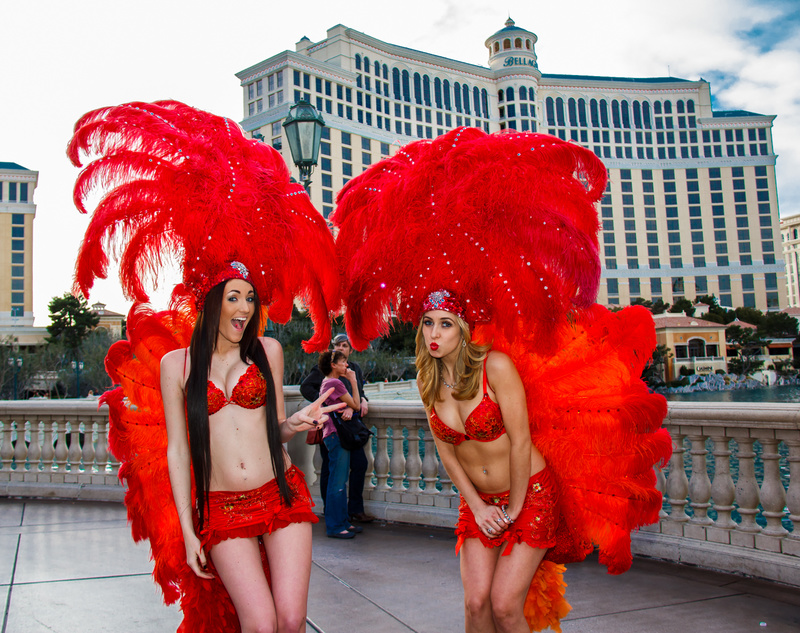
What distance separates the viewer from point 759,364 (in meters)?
71.6

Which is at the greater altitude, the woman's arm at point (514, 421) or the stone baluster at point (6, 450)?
the woman's arm at point (514, 421)

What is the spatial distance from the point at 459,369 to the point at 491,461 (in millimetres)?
465

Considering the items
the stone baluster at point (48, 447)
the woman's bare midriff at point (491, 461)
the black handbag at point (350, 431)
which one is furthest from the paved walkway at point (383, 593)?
the stone baluster at point (48, 447)

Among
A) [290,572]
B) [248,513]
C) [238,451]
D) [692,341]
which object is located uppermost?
[692,341]

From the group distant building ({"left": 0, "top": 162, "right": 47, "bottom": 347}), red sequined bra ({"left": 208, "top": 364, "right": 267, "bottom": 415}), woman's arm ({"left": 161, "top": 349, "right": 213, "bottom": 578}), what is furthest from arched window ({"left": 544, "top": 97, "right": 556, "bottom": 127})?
woman's arm ({"left": 161, "top": 349, "right": 213, "bottom": 578})

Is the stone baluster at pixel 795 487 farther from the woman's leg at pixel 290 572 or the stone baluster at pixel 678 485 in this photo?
the woman's leg at pixel 290 572

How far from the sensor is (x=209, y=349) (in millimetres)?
2793

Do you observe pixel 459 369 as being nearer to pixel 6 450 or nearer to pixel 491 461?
pixel 491 461

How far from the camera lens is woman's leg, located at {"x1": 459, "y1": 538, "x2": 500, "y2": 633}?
2.83 metres

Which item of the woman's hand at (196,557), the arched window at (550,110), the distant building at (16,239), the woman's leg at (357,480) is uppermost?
the arched window at (550,110)

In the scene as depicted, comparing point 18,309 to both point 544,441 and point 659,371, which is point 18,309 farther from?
point 544,441

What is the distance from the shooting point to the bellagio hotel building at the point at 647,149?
9556cm

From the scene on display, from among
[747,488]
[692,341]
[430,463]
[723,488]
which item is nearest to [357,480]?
[430,463]

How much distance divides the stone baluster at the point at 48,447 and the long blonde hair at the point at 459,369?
6306 millimetres
